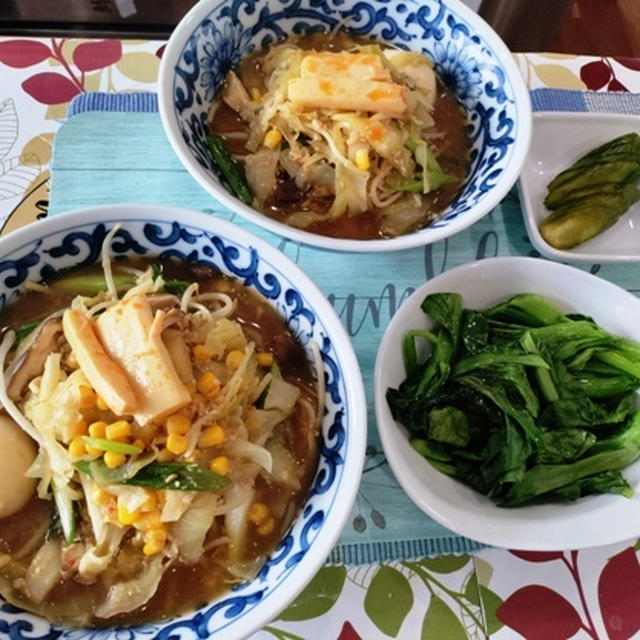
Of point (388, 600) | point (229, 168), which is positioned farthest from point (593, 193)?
point (388, 600)

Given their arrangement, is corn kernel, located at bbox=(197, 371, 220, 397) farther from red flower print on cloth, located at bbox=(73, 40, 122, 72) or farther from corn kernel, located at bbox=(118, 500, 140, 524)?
red flower print on cloth, located at bbox=(73, 40, 122, 72)

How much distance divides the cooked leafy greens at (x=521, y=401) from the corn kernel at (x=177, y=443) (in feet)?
1.61

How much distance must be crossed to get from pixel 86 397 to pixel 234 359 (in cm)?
29

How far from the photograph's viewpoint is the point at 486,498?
1452 mm

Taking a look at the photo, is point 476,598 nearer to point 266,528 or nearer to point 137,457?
point 266,528

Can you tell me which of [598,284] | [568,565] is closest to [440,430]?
[568,565]

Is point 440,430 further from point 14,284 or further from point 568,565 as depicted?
point 14,284

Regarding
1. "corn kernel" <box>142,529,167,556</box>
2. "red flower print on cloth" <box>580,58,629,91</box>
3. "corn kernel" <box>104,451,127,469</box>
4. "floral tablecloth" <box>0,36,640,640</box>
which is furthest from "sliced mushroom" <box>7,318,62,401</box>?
"red flower print on cloth" <box>580,58,629,91</box>

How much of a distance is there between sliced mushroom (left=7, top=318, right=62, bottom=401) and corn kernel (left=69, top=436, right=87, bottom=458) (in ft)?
0.62

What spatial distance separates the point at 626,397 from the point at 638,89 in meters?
1.20

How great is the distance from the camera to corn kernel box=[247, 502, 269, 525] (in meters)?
1.24

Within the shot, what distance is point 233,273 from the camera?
1.39m

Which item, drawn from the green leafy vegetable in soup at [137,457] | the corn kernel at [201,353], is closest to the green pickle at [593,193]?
the green leafy vegetable in soup at [137,457]

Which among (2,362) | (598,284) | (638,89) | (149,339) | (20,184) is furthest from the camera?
(638,89)
